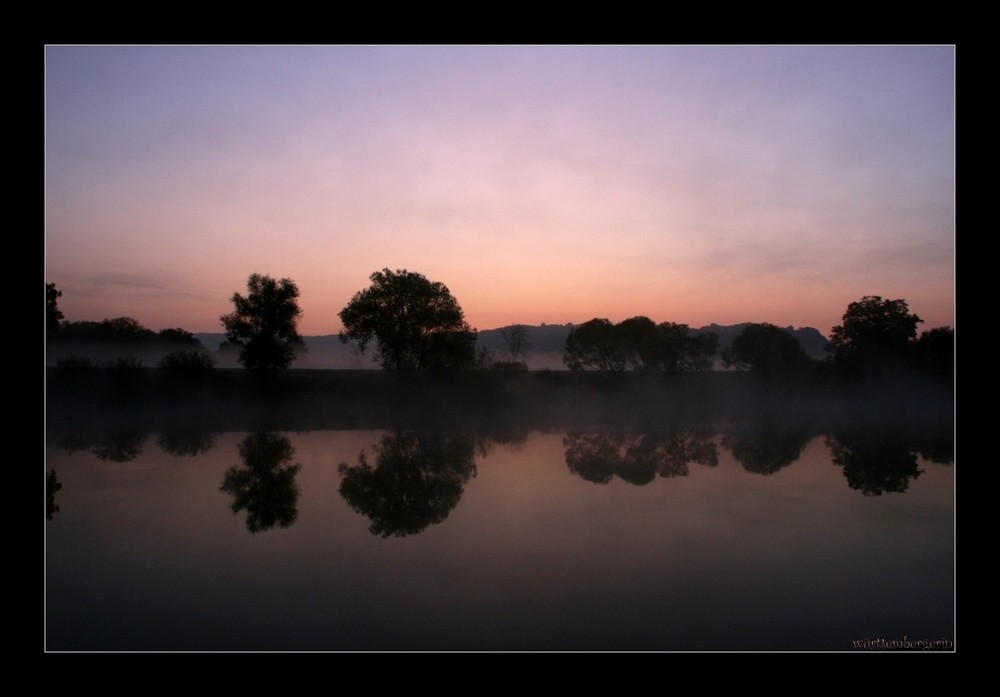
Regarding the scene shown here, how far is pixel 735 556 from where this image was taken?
1047cm

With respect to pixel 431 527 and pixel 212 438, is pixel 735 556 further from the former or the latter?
pixel 212 438

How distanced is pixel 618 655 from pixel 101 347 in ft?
186

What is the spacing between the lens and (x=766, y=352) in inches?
2714

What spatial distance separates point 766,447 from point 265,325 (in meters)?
42.3

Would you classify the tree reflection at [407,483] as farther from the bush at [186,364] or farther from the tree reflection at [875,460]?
the bush at [186,364]

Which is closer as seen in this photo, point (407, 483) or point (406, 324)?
point (407, 483)

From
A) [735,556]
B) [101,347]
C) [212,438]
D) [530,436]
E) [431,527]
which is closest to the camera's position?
[735,556]

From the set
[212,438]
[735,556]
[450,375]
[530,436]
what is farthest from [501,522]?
[450,375]

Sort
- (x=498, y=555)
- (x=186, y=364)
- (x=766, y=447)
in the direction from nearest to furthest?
(x=498, y=555)
(x=766, y=447)
(x=186, y=364)

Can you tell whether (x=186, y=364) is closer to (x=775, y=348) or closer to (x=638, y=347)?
(x=638, y=347)

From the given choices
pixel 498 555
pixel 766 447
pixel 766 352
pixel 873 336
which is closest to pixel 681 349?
pixel 766 352

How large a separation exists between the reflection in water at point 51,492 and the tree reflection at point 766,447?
65.3ft

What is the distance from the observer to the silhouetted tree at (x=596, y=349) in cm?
7112
